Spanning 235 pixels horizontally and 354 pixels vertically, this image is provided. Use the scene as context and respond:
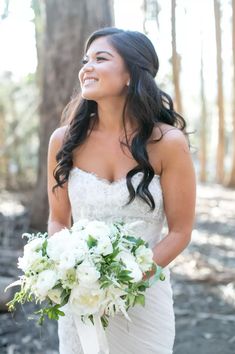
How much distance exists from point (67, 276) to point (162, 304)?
73 cm

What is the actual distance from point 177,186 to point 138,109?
401 millimetres

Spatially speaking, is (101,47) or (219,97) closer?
(101,47)

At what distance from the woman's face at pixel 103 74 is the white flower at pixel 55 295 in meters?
0.89

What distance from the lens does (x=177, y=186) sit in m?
2.37

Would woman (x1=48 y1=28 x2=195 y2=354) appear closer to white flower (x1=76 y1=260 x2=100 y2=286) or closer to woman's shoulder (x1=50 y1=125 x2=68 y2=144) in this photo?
woman's shoulder (x1=50 y1=125 x2=68 y2=144)

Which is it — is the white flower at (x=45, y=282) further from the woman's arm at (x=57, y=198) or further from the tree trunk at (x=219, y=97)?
the tree trunk at (x=219, y=97)

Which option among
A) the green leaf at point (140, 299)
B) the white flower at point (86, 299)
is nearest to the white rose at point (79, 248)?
the white flower at point (86, 299)

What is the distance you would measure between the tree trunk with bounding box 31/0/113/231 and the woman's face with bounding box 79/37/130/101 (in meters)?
3.52

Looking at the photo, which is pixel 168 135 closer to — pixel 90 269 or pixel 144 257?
pixel 144 257

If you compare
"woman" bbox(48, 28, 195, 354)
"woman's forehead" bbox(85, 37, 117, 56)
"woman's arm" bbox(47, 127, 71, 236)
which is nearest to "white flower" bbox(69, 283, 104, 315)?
"woman" bbox(48, 28, 195, 354)

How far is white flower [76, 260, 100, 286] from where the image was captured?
1861 mm

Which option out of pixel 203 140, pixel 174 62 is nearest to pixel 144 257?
pixel 174 62

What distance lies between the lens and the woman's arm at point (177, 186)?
2365 millimetres

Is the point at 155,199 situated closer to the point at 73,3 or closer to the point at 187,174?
the point at 187,174
